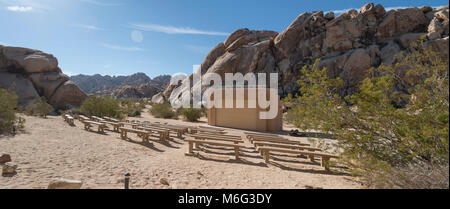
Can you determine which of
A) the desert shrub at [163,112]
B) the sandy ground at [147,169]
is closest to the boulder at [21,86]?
the desert shrub at [163,112]

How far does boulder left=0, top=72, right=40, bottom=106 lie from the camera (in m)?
19.0

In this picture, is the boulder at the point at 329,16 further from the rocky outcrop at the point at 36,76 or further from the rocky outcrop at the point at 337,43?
the rocky outcrop at the point at 36,76

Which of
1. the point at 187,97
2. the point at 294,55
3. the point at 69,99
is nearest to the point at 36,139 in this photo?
the point at 69,99

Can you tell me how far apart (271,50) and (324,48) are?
29.6 ft

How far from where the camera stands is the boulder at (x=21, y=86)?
62.3 feet

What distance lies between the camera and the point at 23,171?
148 inches

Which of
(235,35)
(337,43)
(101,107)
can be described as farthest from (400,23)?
(101,107)

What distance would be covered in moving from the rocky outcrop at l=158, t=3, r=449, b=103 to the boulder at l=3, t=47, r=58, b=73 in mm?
19773

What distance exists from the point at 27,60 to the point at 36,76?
2.08 meters

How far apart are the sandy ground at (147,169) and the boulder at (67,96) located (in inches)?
727

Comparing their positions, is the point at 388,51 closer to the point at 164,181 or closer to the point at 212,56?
the point at 212,56

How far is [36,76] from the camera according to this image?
21.6 m

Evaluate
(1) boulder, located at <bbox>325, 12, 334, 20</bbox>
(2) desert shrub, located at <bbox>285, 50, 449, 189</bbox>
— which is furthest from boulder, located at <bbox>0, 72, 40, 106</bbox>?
(1) boulder, located at <bbox>325, 12, 334, 20</bbox>
